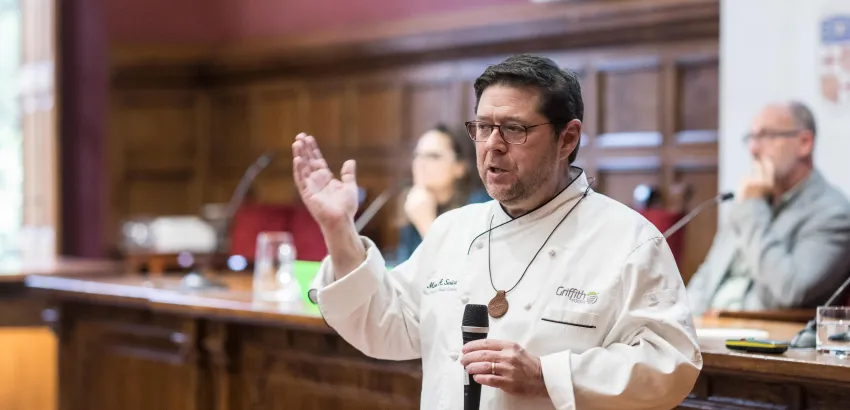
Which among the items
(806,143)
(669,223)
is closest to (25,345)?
(669,223)

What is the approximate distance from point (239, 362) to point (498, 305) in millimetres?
1815

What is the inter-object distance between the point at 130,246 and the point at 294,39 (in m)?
1.57

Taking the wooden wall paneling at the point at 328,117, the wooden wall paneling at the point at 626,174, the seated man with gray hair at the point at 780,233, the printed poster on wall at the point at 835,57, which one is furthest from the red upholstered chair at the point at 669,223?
the wooden wall paneling at the point at 328,117

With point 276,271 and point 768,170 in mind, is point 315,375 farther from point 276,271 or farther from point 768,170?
point 768,170

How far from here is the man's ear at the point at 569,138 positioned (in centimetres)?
180

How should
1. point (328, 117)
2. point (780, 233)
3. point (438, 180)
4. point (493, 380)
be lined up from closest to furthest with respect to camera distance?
point (493, 380), point (780, 233), point (438, 180), point (328, 117)

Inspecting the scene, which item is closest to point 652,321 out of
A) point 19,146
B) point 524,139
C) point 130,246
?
point 524,139

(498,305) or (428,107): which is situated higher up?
→ (428,107)

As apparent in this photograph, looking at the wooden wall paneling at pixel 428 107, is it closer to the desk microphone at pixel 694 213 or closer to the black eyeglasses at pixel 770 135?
the black eyeglasses at pixel 770 135

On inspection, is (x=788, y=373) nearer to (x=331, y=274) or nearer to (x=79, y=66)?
(x=331, y=274)

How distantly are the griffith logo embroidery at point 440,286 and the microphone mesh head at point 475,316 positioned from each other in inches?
7.6

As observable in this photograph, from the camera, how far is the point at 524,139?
177 cm

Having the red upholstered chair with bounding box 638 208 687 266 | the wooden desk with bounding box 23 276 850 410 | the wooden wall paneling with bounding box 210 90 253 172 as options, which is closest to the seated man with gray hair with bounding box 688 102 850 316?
the red upholstered chair with bounding box 638 208 687 266

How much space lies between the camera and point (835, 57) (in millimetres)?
3963
